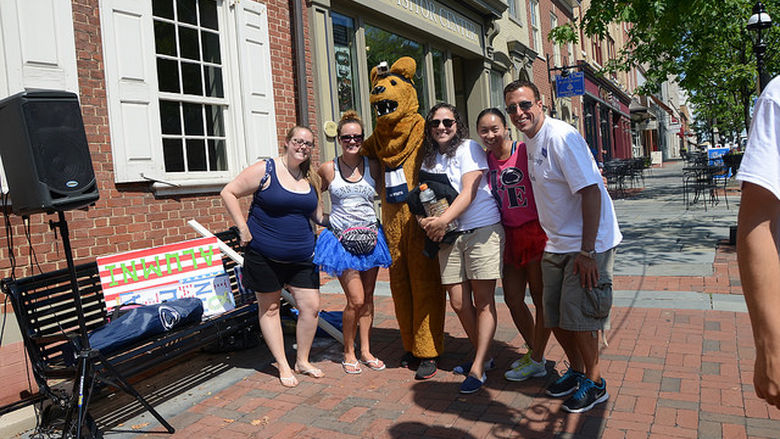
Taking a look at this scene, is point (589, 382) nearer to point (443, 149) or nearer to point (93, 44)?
point (443, 149)

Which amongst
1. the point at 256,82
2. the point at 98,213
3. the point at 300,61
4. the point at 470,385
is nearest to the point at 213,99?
the point at 256,82

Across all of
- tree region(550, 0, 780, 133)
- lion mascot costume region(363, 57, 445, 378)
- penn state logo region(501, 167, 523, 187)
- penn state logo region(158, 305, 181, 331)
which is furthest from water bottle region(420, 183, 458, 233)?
tree region(550, 0, 780, 133)

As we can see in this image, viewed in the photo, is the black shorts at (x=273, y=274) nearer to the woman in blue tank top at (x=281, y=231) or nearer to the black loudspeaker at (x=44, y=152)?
the woman in blue tank top at (x=281, y=231)

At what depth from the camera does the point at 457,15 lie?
40.4ft

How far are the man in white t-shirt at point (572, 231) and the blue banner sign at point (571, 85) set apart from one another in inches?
523

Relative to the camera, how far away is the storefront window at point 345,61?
882cm

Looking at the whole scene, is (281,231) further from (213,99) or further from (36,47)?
(213,99)

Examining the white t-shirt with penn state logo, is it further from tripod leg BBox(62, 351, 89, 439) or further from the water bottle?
tripod leg BBox(62, 351, 89, 439)

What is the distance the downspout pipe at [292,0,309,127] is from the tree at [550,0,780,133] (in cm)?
347

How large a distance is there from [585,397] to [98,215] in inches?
181

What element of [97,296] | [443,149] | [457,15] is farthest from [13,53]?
[457,15]

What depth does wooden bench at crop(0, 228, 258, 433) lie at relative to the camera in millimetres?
3449

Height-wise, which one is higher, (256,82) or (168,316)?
(256,82)

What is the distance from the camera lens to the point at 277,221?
158 inches
